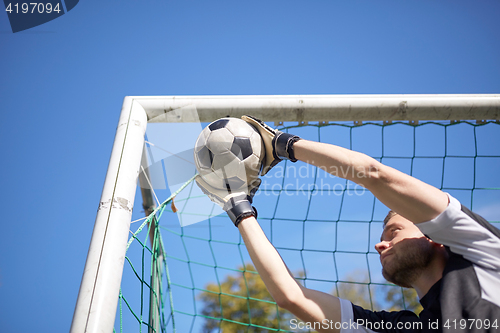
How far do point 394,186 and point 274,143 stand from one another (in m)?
0.64

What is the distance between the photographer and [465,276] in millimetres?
1261

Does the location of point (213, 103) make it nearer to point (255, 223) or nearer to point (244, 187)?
point (244, 187)

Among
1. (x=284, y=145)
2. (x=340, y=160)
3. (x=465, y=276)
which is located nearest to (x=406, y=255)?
(x=465, y=276)

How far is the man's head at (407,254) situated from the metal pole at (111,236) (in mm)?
1214

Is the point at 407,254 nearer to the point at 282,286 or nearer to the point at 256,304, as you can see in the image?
the point at 282,286

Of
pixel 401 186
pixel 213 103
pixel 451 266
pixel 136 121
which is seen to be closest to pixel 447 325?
pixel 451 266

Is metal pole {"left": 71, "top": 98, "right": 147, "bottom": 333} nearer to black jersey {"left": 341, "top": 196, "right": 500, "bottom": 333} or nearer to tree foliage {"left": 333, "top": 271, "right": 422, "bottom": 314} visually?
black jersey {"left": 341, "top": 196, "right": 500, "bottom": 333}

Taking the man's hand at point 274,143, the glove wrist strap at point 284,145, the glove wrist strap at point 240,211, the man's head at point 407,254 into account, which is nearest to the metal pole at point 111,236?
the glove wrist strap at point 240,211

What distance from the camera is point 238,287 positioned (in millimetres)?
11336

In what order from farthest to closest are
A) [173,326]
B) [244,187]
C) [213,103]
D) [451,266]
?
[173,326] → [213,103] → [244,187] → [451,266]

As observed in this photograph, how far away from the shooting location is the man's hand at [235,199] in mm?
1534

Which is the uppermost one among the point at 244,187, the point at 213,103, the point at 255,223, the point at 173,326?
the point at 213,103

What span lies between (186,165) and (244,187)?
0.81m

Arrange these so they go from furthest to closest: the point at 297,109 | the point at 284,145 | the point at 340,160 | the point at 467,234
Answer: the point at 297,109, the point at 284,145, the point at 340,160, the point at 467,234
